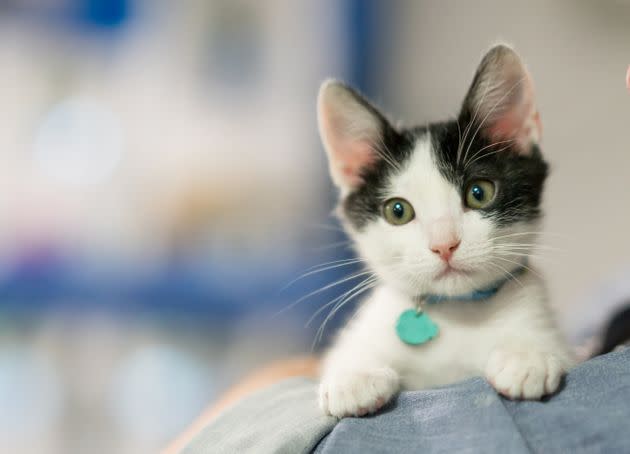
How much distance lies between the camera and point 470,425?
635 mm

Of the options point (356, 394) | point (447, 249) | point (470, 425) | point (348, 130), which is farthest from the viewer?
point (348, 130)

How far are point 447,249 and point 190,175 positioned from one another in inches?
61.1

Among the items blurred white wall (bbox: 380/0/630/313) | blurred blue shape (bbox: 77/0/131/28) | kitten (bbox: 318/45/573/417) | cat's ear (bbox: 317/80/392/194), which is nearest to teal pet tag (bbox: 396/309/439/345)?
kitten (bbox: 318/45/573/417)

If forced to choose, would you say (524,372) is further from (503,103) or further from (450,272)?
(503,103)

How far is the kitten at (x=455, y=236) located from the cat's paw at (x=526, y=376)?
13 centimetres

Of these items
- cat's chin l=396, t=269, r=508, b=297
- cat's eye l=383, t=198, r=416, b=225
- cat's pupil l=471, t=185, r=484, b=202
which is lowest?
cat's chin l=396, t=269, r=508, b=297

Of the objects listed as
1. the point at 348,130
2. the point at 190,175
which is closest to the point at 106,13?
the point at 190,175

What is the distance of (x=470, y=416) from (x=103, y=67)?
2.11m

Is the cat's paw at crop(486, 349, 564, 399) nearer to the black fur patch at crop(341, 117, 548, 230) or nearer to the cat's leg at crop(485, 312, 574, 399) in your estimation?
the cat's leg at crop(485, 312, 574, 399)

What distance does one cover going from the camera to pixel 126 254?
2176 mm

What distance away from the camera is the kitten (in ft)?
3.14

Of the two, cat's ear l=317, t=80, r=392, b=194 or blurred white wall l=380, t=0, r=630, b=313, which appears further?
blurred white wall l=380, t=0, r=630, b=313

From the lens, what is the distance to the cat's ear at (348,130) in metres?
1.16

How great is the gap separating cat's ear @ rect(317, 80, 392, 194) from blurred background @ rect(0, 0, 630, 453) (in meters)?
0.96
